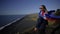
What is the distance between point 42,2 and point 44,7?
103mm

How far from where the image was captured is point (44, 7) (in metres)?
2.51

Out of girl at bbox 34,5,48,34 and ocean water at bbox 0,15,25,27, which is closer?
girl at bbox 34,5,48,34

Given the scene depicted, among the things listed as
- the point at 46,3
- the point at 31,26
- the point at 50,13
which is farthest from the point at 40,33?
the point at 46,3

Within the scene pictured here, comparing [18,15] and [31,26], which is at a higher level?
[18,15]

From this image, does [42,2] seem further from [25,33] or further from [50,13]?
[25,33]

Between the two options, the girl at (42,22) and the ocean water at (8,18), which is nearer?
the girl at (42,22)

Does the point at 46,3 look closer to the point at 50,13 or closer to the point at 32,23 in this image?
the point at 50,13

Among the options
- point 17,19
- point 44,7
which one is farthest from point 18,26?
point 44,7

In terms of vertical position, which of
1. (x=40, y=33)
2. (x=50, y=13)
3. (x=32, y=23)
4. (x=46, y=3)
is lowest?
(x=40, y=33)

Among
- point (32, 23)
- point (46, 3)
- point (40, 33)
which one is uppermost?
point (46, 3)

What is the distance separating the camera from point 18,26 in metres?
2.55

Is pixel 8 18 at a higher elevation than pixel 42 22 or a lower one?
higher

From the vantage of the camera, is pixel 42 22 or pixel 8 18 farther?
pixel 8 18

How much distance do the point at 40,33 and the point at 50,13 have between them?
397 mm
